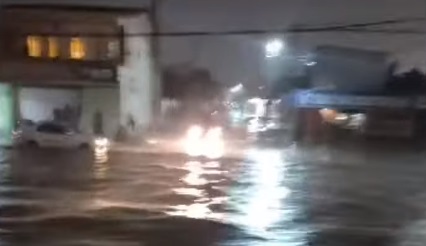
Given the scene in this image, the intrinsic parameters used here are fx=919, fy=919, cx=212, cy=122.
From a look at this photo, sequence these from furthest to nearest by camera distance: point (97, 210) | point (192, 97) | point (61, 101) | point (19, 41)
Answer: point (19, 41)
point (61, 101)
point (192, 97)
point (97, 210)

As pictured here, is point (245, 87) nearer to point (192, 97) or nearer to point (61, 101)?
point (192, 97)

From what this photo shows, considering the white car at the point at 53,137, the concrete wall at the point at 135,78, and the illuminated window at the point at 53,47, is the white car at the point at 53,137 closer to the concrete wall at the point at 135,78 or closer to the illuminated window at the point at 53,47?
the concrete wall at the point at 135,78

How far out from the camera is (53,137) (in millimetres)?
13234

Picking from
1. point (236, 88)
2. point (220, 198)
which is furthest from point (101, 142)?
point (220, 198)

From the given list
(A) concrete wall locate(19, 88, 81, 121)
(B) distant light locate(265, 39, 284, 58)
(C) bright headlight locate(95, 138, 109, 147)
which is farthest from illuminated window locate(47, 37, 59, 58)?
(B) distant light locate(265, 39, 284, 58)

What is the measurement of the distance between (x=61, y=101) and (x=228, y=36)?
250 centimetres

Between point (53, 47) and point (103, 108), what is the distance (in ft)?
7.12

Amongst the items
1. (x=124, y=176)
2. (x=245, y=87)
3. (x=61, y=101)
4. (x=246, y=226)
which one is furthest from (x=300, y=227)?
(x=61, y=101)

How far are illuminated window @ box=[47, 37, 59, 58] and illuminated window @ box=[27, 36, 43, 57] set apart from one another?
0.59 feet

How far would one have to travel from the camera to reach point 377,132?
13.4 meters

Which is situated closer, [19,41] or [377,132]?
[377,132]

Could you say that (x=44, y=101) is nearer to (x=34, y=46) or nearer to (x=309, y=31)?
(x=34, y=46)

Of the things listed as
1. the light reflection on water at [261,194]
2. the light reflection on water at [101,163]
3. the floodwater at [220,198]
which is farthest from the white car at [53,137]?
the light reflection on water at [261,194]

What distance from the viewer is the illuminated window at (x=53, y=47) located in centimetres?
1391
